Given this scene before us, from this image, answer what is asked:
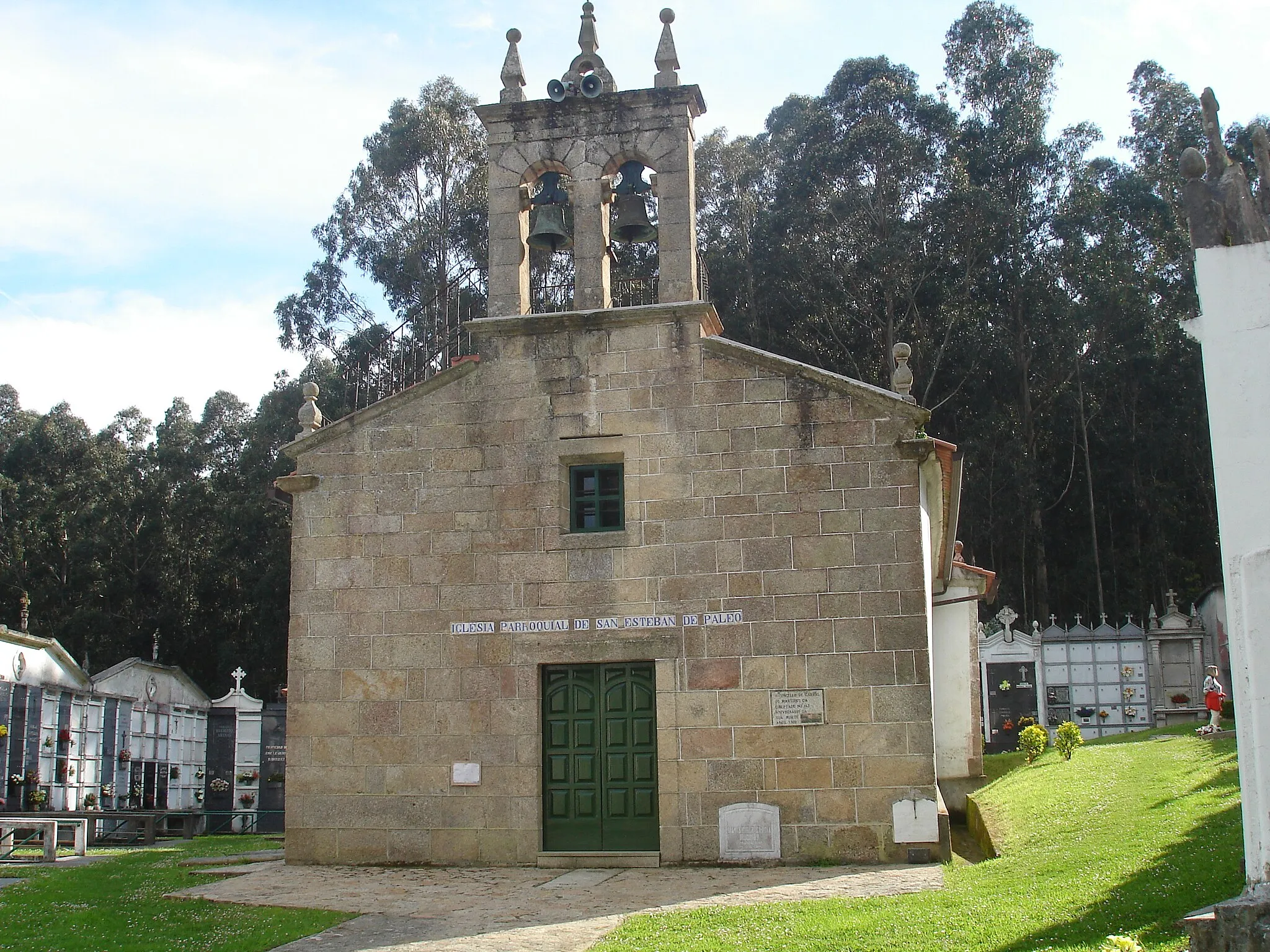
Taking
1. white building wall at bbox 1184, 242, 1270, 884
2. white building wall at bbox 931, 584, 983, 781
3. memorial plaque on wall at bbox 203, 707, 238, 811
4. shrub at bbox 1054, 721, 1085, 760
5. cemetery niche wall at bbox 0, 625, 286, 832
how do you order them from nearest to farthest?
white building wall at bbox 1184, 242, 1270, 884, white building wall at bbox 931, 584, 983, 781, shrub at bbox 1054, 721, 1085, 760, cemetery niche wall at bbox 0, 625, 286, 832, memorial plaque on wall at bbox 203, 707, 238, 811

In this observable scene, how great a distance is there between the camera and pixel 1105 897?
25.8 feet

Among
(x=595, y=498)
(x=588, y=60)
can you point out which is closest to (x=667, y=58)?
(x=588, y=60)

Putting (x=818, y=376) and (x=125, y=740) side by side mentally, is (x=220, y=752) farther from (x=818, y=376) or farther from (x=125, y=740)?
(x=818, y=376)

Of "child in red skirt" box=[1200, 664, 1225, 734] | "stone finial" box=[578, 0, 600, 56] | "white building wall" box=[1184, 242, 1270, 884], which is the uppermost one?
"stone finial" box=[578, 0, 600, 56]

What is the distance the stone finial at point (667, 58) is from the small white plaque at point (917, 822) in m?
7.95

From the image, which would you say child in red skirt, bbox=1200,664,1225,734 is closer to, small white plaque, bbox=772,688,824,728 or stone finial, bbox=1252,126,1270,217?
small white plaque, bbox=772,688,824,728

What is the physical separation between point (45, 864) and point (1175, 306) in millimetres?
32884

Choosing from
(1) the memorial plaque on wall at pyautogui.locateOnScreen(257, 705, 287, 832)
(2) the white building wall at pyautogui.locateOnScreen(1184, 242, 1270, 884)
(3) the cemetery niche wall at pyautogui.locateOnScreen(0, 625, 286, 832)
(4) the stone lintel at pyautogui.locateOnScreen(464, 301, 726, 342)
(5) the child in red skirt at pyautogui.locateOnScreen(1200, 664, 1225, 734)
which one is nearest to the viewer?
(2) the white building wall at pyautogui.locateOnScreen(1184, 242, 1270, 884)

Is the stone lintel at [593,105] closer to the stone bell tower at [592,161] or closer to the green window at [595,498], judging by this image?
the stone bell tower at [592,161]

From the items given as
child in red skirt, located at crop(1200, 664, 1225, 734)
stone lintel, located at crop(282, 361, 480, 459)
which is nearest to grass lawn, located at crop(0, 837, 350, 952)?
stone lintel, located at crop(282, 361, 480, 459)

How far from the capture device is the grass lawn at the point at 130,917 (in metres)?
8.53

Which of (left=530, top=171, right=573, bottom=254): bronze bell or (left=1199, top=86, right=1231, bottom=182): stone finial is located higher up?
(left=530, top=171, right=573, bottom=254): bronze bell

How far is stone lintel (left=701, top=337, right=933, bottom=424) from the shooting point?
40.5 ft

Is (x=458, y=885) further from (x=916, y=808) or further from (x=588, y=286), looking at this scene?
(x=588, y=286)
